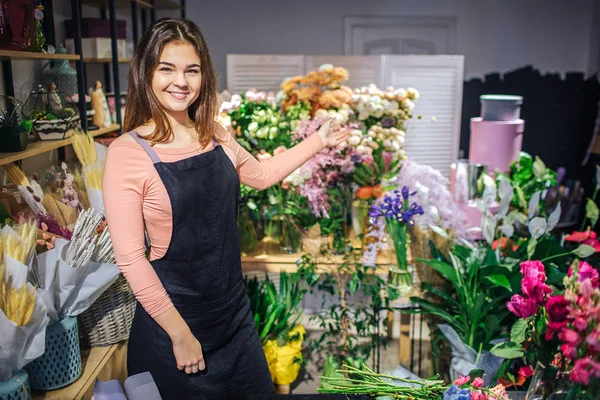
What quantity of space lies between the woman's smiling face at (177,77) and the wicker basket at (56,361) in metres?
0.65

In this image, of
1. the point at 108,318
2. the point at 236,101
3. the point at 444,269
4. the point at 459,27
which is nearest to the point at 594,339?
the point at 444,269

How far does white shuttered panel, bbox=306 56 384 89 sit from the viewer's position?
A: 12.8ft

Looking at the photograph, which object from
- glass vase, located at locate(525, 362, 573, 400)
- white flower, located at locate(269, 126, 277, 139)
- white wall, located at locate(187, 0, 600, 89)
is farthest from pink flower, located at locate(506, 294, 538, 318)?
white wall, located at locate(187, 0, 600, 89)

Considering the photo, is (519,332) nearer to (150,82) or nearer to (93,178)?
(150,82)

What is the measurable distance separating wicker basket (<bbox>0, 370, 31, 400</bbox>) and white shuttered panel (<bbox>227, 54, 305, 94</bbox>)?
2920mm

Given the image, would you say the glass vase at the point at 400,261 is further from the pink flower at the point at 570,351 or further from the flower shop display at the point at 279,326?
the pink flower at the point at 570,351

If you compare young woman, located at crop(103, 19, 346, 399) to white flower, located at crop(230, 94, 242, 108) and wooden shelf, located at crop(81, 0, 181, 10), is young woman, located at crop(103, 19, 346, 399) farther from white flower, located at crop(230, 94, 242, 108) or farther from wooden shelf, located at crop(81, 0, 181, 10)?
wooden shelf, located at crop(81, 0, 181, 10)

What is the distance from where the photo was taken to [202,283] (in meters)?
1.50

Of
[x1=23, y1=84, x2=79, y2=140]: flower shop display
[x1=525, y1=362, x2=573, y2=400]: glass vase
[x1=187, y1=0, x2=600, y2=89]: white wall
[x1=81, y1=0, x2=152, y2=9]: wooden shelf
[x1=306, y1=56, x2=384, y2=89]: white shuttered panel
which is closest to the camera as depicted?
[x1=525, y1=362, x2=573, y2=400]: glass vase

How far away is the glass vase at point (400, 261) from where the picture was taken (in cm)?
Answer: 222

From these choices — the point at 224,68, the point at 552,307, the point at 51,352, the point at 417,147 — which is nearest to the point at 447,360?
the point at 552,307

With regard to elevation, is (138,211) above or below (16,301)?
above

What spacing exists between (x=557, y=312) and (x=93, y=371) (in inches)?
49.1

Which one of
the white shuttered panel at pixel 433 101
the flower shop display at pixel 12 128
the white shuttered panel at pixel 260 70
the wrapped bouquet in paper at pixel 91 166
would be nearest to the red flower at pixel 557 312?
the wrapped bouquet in paper at pixel 91 166
